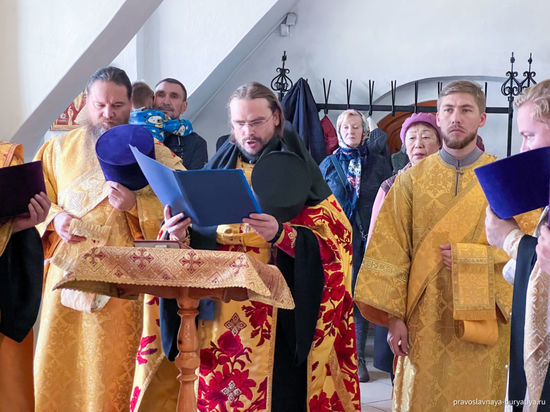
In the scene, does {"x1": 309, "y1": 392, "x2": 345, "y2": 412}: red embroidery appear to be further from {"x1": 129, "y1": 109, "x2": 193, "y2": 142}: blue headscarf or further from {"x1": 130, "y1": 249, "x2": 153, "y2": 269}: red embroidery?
{"x1": 129, "y1": 109, "x2": 193, "y2": 142}: blue headscarf

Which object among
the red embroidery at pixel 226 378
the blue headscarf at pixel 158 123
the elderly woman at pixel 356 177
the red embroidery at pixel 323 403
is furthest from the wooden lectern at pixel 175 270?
the elderly woman at pixel 356 177

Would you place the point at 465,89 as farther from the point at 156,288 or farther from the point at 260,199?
the point at 156,288

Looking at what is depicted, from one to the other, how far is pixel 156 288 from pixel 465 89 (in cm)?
164

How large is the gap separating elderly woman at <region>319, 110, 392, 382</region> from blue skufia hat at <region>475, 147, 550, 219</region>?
3.39 metres

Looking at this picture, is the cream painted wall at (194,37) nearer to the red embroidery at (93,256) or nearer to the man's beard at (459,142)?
the man's beard at (459,142)

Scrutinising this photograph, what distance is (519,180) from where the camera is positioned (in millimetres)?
2246

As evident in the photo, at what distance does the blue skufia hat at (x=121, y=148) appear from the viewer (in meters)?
3.15

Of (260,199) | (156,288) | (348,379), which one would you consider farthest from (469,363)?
(156,288)

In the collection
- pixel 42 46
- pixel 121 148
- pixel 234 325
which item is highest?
pixel 42 46

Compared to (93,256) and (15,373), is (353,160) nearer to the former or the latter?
(15,373)

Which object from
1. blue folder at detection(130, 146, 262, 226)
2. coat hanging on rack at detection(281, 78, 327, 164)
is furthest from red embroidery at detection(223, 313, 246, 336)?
coat hanging on rack at detection(281, 78, 327, 164)

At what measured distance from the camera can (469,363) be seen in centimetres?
306

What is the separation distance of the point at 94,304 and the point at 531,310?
195cm

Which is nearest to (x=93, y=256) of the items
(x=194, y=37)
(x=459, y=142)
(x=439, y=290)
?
(x=439, y=290)
